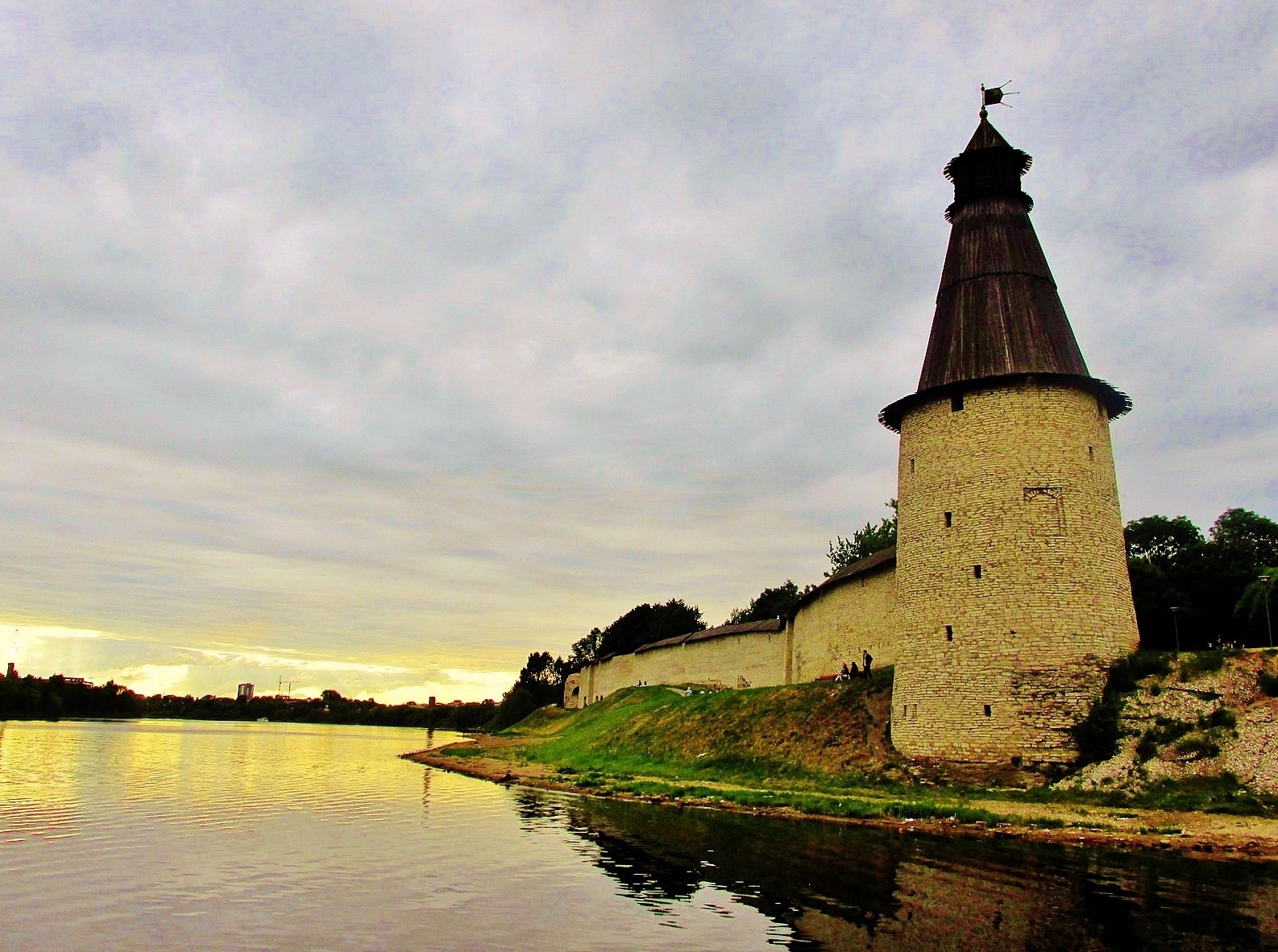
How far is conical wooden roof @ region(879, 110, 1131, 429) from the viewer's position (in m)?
26.4

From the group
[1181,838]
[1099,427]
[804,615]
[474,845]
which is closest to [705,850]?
[474,845]

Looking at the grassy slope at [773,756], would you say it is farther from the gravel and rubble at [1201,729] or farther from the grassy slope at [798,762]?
the gravel and rubble at [1201,729]

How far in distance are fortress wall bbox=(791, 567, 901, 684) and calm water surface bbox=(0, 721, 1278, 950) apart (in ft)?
45.4

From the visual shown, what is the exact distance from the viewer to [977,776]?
23.1 meters

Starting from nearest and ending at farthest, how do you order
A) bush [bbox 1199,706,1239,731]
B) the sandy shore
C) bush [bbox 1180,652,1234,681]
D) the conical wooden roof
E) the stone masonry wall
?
the sandy shore → bush [bbox 1199,706,1239,731] → bush [bbox 1180,652,1234,681] → the stone masonry wall → the conical wooden roof

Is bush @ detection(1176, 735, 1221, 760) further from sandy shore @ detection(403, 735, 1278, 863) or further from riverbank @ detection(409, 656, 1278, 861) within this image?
sandy shore @ detection(403, 735, 1278, 863)

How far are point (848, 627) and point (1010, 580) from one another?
12319 millimetres

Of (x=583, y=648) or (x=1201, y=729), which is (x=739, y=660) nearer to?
(x=1201, y=729)

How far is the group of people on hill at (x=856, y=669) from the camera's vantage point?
32.0 m

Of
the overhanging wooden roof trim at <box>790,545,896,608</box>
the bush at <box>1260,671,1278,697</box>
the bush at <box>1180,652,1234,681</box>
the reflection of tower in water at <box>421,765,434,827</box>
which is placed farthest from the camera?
the overhanging wooden roof trim at <box>790,545,896,608</box>

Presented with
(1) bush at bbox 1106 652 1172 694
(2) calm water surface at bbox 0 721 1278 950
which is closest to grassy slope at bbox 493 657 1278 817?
(1) bush at bbox 1106 652 1172 694

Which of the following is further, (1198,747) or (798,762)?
(798,762)

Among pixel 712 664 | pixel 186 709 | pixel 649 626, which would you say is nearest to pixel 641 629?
pixel 649 626

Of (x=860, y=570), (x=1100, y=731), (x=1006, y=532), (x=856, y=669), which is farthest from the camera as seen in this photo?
(x=860, y=570)
